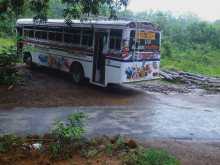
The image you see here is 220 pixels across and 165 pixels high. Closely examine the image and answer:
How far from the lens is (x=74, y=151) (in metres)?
7.29

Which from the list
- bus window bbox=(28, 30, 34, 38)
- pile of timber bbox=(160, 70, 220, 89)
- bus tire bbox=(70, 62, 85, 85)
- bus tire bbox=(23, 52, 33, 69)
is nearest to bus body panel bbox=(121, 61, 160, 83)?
bus tire bbox=(70, 62, 85, 85)

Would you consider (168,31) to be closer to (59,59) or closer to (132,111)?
(59,59)

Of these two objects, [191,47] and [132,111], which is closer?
[132,111]

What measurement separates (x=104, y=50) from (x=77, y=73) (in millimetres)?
2091

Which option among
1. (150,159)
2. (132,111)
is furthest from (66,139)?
(132,111)

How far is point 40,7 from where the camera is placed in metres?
12.7

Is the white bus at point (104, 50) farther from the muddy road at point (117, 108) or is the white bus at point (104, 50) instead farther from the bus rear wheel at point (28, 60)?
the bus rear wheel at point (28, 60)

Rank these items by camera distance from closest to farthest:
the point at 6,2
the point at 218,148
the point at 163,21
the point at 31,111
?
the point at 218,148
the point at 31,111
the point at 6,2
the point at 163,21

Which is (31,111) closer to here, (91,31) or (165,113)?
(165,113)

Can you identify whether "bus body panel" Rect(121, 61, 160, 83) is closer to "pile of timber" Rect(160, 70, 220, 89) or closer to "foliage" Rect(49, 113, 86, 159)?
"pile of timber" Rect(160, 70, 220, 89)

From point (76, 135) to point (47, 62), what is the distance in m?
12.3

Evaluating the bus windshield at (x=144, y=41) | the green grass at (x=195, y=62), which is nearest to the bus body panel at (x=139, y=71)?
the bus windshield at (x=144, y=41)

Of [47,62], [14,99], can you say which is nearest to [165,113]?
[14,99]

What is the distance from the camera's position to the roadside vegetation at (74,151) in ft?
22.1
